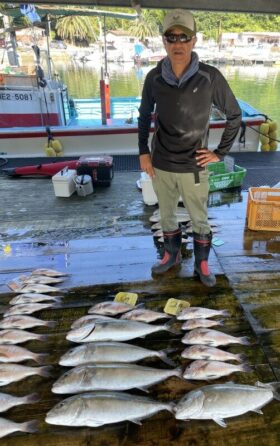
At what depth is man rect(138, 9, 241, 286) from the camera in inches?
93.5

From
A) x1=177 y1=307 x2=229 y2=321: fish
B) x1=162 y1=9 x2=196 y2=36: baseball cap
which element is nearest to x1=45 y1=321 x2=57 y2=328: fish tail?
x1=177 y1=307 x2=229 y2=321: fish

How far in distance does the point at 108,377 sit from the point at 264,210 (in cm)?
262

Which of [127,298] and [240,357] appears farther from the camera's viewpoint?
[127,298]

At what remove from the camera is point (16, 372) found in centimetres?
196

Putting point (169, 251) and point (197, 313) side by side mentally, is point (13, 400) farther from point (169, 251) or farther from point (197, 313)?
point (169, 251)

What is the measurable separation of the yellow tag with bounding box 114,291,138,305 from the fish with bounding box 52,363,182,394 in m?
0.73

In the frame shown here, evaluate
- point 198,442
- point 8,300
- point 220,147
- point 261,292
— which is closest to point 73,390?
point 198,442

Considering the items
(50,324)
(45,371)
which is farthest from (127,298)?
(45,371)

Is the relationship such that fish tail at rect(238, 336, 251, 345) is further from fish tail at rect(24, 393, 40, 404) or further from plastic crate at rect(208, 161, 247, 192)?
plastic crate at rect(208, 161, 247, 192)

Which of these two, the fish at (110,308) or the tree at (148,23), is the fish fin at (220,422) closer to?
the fish at (110,308)

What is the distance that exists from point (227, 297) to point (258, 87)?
29467 millimetres

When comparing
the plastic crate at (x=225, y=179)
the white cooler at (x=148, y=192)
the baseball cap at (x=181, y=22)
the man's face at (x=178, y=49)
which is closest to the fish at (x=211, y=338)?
the man's face at (x=178, y=49)

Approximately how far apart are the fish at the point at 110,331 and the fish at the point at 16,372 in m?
0.27

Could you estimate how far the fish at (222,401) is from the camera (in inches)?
65.8
